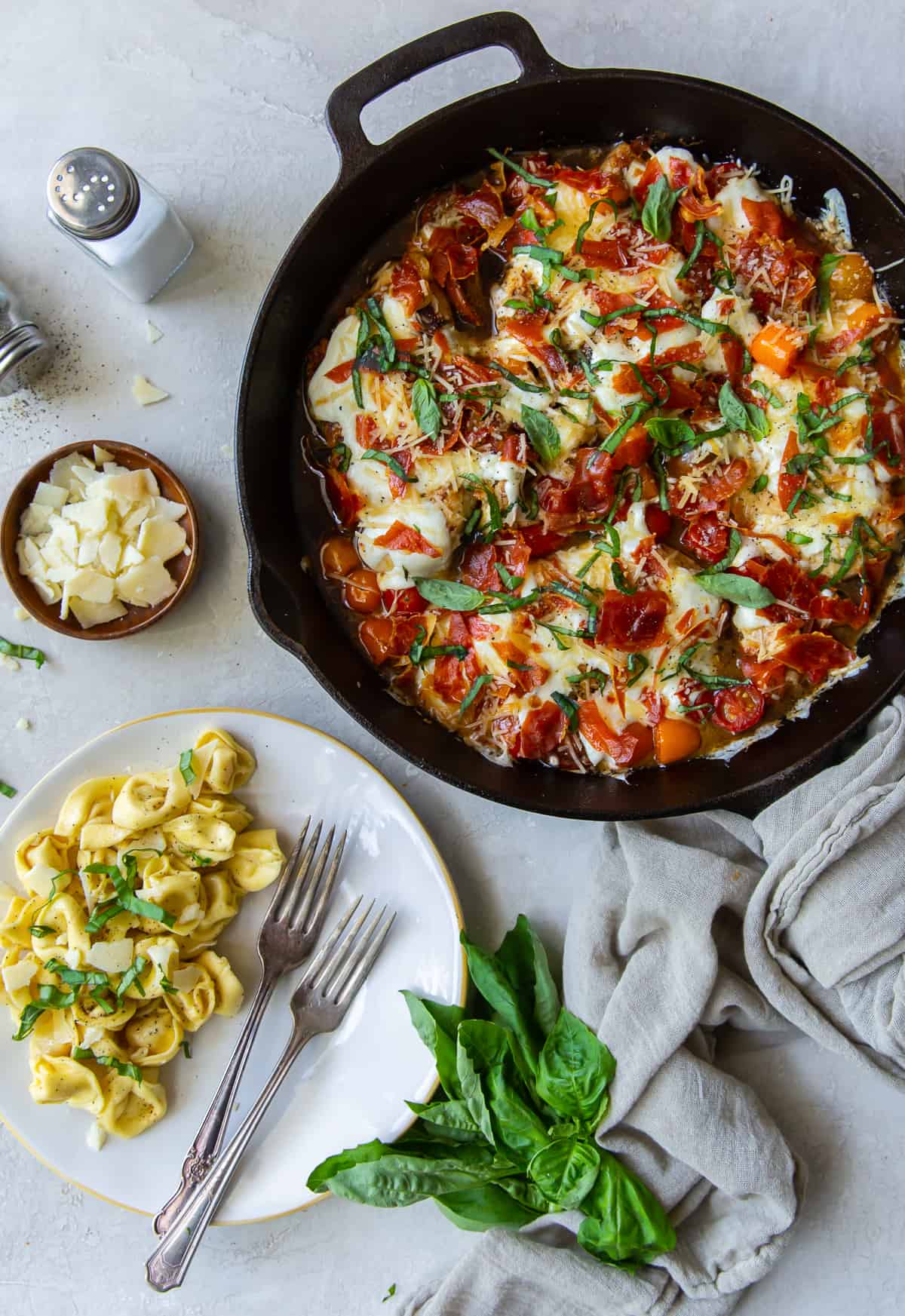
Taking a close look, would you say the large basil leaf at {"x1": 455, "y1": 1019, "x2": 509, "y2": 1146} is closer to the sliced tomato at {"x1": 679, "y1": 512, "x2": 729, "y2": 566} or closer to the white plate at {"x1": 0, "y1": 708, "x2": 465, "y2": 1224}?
the white plate at {"x1": 0, "y1": 708, "x2": 465, "y2": 1224}

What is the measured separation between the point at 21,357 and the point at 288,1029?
240 cm

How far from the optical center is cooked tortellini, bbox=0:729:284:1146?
330 centimetres

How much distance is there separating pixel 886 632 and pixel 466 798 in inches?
58.3

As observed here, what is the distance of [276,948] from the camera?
336 centimetres

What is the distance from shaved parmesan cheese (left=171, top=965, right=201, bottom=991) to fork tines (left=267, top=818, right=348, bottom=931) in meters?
0.30

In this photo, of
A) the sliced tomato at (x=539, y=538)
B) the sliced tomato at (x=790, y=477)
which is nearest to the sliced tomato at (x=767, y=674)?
the sliced tomato at (x=790, y=477)

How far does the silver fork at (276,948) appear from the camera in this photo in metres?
3.34

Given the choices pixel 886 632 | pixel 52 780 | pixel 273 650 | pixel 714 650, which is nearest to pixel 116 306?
pixel 273 650

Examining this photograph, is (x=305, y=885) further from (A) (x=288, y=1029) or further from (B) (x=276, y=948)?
(A) (x=288, y=1029)

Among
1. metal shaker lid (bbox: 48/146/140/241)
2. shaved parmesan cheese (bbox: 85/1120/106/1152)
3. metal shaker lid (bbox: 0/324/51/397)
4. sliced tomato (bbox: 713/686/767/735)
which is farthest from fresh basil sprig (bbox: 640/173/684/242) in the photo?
shaved parmesan cheese (bbox: 85/1120/106/1152)

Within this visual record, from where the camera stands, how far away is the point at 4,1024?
11.1 feet

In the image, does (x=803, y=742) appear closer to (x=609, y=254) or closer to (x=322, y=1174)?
(x=609, y=254)

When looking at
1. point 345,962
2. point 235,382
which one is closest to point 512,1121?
point 345,962

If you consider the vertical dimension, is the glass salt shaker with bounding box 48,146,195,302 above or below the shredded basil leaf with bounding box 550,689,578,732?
above
